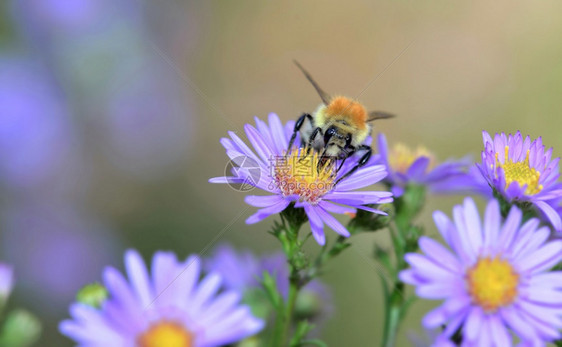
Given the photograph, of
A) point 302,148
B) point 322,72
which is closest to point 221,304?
point 302,148

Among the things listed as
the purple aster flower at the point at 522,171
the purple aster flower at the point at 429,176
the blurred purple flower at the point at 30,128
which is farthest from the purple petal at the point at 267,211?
the blurred purple flower at the point at 30,128

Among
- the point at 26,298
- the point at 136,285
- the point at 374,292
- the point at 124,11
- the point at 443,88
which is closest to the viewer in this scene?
the point at 136,285

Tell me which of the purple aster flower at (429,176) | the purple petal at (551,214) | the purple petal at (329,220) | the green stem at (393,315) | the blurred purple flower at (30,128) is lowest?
the purple petal at (551,214)

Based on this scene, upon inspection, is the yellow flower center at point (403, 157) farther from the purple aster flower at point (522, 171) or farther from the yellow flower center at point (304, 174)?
the purple aster flower at point (522, 171)

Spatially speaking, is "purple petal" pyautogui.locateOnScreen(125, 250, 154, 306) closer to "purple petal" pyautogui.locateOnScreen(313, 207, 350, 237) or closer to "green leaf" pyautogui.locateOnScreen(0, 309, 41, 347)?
"green leaf" pyautogui.locateOnScreen(0, 309, 41, 347)

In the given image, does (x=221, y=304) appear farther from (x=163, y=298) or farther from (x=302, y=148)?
(x=302, y=148)

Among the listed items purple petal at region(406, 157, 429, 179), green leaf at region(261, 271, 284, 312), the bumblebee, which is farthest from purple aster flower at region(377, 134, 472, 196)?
green leaf at region(261, 271, 284, 312)
